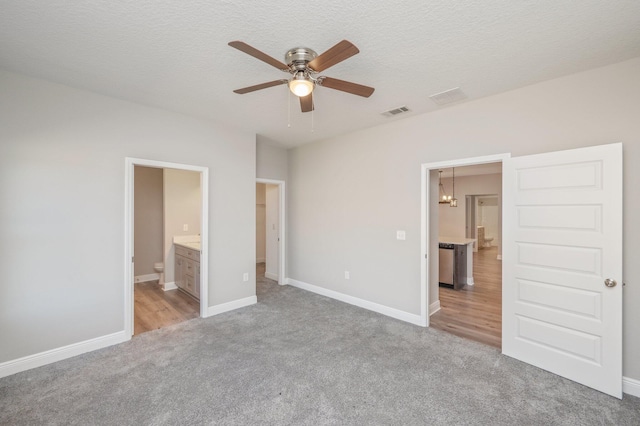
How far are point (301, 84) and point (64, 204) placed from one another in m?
Answer: 2.77

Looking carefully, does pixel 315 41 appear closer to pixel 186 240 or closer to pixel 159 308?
pixel 159 308

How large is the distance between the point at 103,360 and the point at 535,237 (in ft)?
14.8

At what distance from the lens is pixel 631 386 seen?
2225 millimetres

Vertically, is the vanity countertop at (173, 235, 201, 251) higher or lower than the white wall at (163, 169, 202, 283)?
lower

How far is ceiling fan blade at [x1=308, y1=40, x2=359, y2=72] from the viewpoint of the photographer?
161 cm

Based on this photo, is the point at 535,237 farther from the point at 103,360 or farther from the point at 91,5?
the point at 103,360

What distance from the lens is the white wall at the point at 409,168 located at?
7.48 ft

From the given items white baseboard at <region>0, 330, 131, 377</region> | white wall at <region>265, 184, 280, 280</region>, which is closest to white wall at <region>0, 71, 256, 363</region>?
white baseboard at <region>0, 330, 131, 377</region>

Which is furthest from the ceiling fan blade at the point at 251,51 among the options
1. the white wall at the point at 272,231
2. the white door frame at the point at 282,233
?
the white wall at the point at 272,231

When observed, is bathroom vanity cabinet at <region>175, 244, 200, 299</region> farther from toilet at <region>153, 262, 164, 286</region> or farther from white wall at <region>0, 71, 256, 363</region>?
white wall at <region>0, 71, 256, 363</region>

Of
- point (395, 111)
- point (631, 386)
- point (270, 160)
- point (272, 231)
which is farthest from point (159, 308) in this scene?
point (631, 386)

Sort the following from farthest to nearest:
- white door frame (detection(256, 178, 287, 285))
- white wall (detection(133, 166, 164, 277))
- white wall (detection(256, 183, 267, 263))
Answer: white wall (detection(256, 183, 267, 263))
white wall (detection(133, 166, 164, 277))
white door frame (detection(256, 178, 287, 285))

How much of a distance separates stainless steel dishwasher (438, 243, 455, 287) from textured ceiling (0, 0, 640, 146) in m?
3.10

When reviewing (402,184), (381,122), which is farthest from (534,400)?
(381,122)
